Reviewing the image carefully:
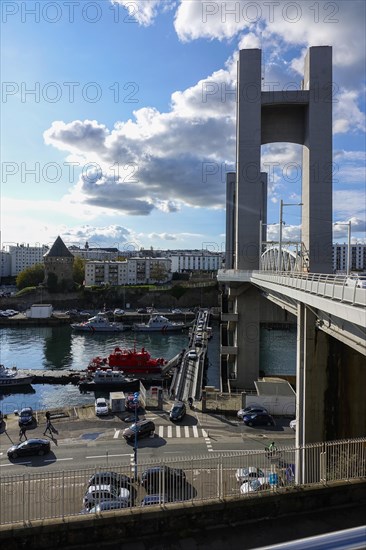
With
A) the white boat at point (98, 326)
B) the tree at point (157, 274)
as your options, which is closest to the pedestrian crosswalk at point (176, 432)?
the white boat at point (98, 326)

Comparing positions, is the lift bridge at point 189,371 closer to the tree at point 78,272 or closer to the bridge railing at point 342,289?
the bridge railing at point 342,289

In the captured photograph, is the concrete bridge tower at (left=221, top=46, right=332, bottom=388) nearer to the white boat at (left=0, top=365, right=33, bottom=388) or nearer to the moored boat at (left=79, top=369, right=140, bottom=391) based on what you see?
the moored boat at (left=79, top=369, right=140, bottom=391)

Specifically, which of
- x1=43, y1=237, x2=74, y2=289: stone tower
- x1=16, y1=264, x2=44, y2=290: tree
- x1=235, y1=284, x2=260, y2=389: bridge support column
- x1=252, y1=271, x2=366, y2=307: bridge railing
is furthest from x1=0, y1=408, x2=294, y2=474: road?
x1=16, y1=264, x2=44, y2=290: tree

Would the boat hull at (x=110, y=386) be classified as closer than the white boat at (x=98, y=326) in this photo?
Yes

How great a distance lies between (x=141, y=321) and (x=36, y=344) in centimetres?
1522

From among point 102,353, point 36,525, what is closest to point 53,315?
point 102,353

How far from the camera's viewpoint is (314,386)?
9.82m

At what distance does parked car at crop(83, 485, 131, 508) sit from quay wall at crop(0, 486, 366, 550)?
62.3 inches

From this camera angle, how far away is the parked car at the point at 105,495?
6220 mm

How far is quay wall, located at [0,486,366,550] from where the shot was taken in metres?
4.43

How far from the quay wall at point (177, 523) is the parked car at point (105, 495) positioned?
158cm


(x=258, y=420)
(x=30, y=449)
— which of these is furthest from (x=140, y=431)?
(x=258, y=420)

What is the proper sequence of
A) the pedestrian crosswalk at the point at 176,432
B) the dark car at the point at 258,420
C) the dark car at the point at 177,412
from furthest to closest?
the dark car at the point at 177,412 → the dark car at the point at 258,420 → the pedestrian crosswalk at the point at 176,432

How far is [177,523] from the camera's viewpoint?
4.70 metres
